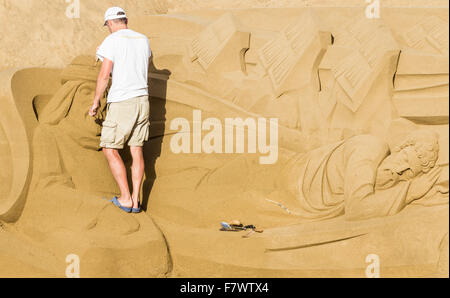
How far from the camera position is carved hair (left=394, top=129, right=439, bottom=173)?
17.3 feet

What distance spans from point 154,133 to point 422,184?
2.33 metres

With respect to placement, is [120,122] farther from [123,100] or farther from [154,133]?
[154,133]

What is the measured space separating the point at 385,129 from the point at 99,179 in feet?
7.93

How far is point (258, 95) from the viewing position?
19.9ft

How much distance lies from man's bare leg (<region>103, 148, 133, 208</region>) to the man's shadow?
37 centimetres

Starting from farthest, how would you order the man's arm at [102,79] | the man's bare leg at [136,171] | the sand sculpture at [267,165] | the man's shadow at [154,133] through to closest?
the man's shadow at [154,133]
the man's bare leg at [136,171]
the man's arm at [102,79]
the sand sculpture at [267,165]

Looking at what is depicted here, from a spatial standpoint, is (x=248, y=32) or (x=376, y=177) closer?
(x=376, y=177)

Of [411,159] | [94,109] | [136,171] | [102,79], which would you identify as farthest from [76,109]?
[411,159]

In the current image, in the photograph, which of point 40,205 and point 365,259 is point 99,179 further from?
point 365,259

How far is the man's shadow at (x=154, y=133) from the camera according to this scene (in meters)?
5.95

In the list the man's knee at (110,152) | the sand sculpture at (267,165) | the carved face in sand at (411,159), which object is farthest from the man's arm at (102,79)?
the carved face in sand at (411,159)

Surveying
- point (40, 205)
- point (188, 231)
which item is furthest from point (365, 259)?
point (40, 205)

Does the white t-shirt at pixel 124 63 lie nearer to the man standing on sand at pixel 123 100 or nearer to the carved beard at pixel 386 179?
the man standing on sand at pixel 123 100

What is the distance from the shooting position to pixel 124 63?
5500mm
